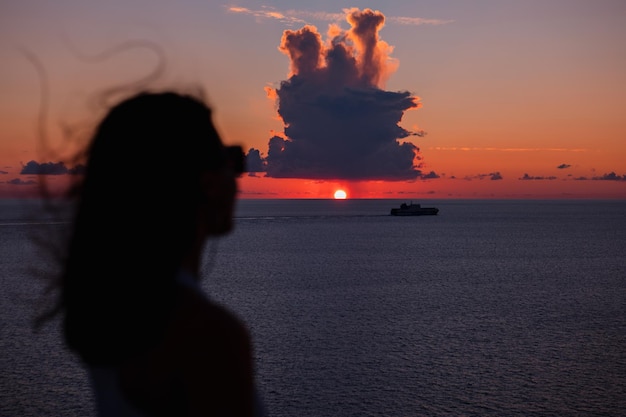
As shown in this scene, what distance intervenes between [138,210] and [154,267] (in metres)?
0.15

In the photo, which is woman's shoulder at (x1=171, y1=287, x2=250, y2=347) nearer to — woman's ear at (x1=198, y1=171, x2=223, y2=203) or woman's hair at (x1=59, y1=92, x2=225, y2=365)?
woman's hair at (x1=59, y1=92, x2=225, y2=365)

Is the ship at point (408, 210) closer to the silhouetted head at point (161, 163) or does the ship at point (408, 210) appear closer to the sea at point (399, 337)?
the sea at point (399, 337)

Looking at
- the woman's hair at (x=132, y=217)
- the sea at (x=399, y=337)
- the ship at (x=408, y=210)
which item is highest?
the woman's hair at (x=132, y=217)

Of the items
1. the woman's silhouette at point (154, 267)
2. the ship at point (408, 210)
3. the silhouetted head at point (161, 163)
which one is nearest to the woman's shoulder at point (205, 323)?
the woman's silhouette at point (154, 267)

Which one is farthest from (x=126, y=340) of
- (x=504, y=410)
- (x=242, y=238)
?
(x=242, y=238)

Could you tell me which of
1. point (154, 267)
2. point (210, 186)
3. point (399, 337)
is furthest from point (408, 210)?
point (154, 267)

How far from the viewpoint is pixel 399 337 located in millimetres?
36031

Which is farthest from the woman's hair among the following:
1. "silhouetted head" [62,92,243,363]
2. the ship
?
the ship

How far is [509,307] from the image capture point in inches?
1861

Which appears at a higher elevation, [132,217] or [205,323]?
[132,217]

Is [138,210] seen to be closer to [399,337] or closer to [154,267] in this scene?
[154,267]

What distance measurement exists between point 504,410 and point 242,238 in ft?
326

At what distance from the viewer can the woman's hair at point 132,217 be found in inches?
59.1

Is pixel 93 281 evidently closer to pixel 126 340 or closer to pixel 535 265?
pixel 126 340
